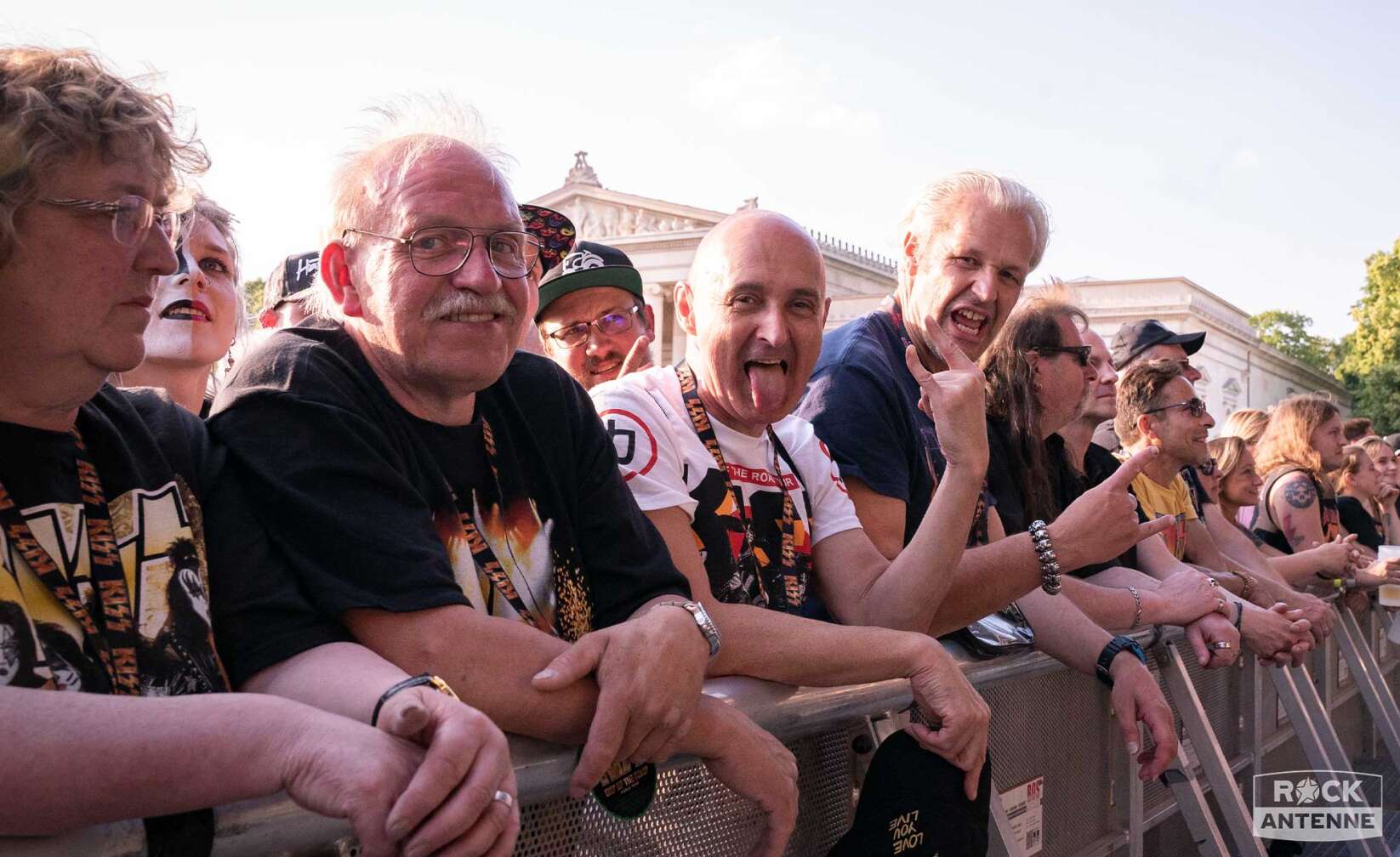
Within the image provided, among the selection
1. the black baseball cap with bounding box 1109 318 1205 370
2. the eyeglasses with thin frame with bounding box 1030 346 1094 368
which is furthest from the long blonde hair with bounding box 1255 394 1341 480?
the eyeglasses with thin frame with bounding box 1030 346 1094 368

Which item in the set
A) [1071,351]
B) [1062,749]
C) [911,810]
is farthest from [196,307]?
[1071,351]

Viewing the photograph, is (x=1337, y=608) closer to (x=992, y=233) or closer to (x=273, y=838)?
(x=992, y=233)

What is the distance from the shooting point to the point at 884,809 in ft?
6.93

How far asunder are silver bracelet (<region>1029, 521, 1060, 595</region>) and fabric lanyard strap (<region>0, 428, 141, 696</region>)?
207cm

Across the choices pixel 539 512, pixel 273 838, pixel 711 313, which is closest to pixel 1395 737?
pixel 711 313

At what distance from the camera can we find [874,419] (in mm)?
3006

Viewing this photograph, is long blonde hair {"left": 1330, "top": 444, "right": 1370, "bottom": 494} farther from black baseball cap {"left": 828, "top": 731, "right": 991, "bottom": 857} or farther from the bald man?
black baseball cap {"left": 828, "top": 731, "right": 991, "bottom": 857}

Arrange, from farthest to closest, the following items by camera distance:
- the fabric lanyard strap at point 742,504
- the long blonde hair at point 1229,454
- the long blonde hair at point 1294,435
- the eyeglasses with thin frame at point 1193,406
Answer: the long blonde hair at point 1294,435
the long blonde hair at point 1229,454
the eyeglasses with thin frame at point 1193,406
the fabric lanyard strap at point 742,504

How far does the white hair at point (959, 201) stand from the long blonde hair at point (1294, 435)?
479 cm

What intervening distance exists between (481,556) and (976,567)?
1416 mm

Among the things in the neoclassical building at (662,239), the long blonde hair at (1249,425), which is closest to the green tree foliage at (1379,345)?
the neoclassical building at (662,239)

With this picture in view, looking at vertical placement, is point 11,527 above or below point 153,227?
below

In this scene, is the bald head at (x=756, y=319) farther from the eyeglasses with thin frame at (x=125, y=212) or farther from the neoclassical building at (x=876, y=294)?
the neoclassical building at (x=876, y=294)

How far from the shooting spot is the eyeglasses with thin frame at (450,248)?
199cm
